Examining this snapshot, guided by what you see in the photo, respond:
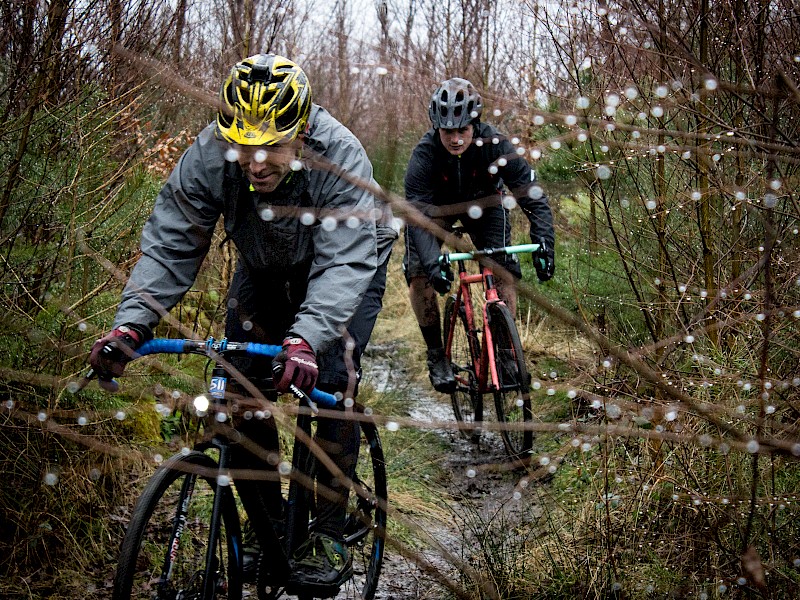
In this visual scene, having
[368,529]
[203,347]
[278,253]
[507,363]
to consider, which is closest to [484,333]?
[507,363]

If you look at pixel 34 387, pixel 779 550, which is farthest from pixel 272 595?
pixel 779 550

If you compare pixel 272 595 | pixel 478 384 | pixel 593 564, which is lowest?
pixel 272 595

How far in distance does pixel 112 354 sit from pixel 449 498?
9.31 feet

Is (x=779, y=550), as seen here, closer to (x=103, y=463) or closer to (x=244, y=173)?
(x=244, y=173)

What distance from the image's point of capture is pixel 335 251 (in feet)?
9.84

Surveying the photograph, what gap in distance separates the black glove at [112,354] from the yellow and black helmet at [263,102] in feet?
2.53

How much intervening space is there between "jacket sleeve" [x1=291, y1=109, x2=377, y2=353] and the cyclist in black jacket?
189 cm

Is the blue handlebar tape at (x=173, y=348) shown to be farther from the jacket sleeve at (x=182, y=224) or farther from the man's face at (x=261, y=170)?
the man's face at (x=261, y=170)

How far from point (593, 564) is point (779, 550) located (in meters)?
0.67

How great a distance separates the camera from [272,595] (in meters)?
3.30

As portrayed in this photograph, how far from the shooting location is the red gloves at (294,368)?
2.53 m

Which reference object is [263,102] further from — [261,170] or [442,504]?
[442,504]

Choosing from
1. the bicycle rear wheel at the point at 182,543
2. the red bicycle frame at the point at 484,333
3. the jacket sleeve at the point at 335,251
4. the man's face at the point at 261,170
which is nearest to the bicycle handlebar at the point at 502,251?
the red bicycle frame at the point at 484,333

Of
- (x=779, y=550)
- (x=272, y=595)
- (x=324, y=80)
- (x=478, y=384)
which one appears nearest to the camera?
(x=779, y=550)
